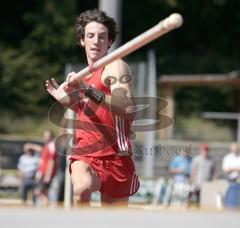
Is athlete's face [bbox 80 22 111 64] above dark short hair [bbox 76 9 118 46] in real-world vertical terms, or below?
below

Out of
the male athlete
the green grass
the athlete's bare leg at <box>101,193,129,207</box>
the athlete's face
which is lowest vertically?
the athlete's bare leg at <box>101,193,129,207</box>

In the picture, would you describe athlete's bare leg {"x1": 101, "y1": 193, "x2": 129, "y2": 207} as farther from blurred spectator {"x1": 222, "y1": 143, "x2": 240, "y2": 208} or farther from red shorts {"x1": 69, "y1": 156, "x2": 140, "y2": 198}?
blurred spectator {"x1": 222, "y1": 143, "x2": 240, "y2": 208}

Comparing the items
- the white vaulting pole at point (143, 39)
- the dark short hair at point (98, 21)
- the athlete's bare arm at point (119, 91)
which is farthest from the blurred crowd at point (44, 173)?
the white vaulting pole at point (143, 39)

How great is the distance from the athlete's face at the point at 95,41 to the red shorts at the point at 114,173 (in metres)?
0.64

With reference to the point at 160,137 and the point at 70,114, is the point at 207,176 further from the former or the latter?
the point at 70,114

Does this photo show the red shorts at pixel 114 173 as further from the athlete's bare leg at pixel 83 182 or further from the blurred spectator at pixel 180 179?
the blurred spectator at pixel 180 179

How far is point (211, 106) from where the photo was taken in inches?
1452

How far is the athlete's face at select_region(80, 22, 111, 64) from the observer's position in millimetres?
5133

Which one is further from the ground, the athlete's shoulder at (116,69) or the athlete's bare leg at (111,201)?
the athlete's shoulder at (116,69)

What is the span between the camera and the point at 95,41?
5.17 m

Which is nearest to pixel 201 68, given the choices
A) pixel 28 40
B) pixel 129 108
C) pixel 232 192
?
pixel 28 40

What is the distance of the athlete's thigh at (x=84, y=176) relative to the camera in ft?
16.1

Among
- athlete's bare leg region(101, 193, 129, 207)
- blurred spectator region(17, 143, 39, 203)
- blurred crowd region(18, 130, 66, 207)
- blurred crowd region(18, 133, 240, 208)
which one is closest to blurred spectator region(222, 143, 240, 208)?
blurred crowd region(18, 133, 240, 208)

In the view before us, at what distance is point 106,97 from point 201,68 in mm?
32364
